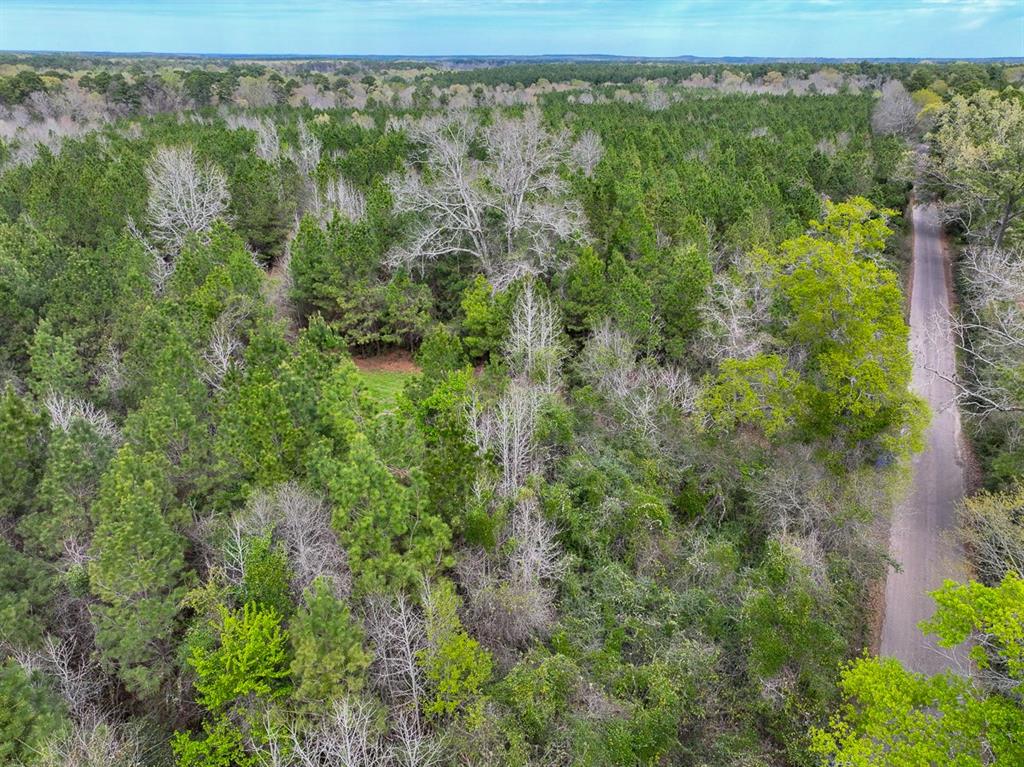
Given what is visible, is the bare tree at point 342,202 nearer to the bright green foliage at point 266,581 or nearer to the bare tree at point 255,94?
the bright green foliage at point 266,581

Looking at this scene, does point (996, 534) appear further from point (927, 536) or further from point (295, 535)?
point (295, 535)

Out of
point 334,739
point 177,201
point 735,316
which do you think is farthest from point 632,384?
point 177,201

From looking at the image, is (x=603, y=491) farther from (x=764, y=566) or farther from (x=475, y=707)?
(x=475, y=707)

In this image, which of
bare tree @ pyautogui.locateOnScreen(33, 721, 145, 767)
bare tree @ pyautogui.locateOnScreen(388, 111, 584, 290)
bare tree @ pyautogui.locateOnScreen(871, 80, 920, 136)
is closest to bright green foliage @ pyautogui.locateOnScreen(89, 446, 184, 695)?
bare tree @ pyautogui.locateOnScreen(33, 721, 145, 767)

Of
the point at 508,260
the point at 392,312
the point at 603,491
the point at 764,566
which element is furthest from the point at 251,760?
the point at 508,260

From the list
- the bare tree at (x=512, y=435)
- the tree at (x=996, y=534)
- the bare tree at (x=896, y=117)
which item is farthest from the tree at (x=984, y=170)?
the bare tree at (x=512, y=435)

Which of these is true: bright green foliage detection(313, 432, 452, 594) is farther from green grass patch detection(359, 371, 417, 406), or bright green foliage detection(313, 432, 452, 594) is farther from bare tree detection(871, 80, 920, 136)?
bare tree detection(871, 80, 920, 136)
